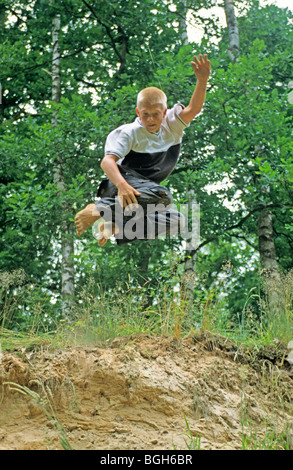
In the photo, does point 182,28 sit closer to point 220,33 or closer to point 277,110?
point 220,33

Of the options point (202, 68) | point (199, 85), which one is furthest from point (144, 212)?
point (202, 68)

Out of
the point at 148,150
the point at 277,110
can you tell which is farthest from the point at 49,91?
the point at 148,150

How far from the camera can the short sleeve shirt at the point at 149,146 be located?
155 inches

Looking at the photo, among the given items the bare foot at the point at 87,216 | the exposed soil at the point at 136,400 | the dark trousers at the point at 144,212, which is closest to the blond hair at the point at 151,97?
the dark trousers at the point at 144,212

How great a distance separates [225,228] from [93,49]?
4.63m

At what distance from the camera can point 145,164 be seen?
4.16m

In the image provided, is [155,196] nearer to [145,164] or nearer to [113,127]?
[145,164]

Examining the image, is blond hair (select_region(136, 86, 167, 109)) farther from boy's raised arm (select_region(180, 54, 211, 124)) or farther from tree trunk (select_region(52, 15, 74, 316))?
tree trunk (select_region(52, 15, 74, 316))

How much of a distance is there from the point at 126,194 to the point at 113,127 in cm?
597

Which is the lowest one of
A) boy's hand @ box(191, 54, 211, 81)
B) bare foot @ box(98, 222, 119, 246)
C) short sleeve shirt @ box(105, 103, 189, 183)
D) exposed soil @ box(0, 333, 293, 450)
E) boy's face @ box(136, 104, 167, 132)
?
exposed soil @ box(0, 333, 293, 450)

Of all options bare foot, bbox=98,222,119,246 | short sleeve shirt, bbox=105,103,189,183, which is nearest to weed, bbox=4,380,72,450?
bare foot, bbox=98,222,119,246

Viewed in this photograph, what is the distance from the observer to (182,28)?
12.0 metres

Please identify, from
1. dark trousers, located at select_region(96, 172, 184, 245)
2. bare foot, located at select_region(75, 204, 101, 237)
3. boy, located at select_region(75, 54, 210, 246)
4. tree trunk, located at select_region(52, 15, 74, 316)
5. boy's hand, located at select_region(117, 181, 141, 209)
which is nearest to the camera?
boy's hand, located at select_region(117, 181, 141, 209)

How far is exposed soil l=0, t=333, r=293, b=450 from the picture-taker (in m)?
A: 3.94
